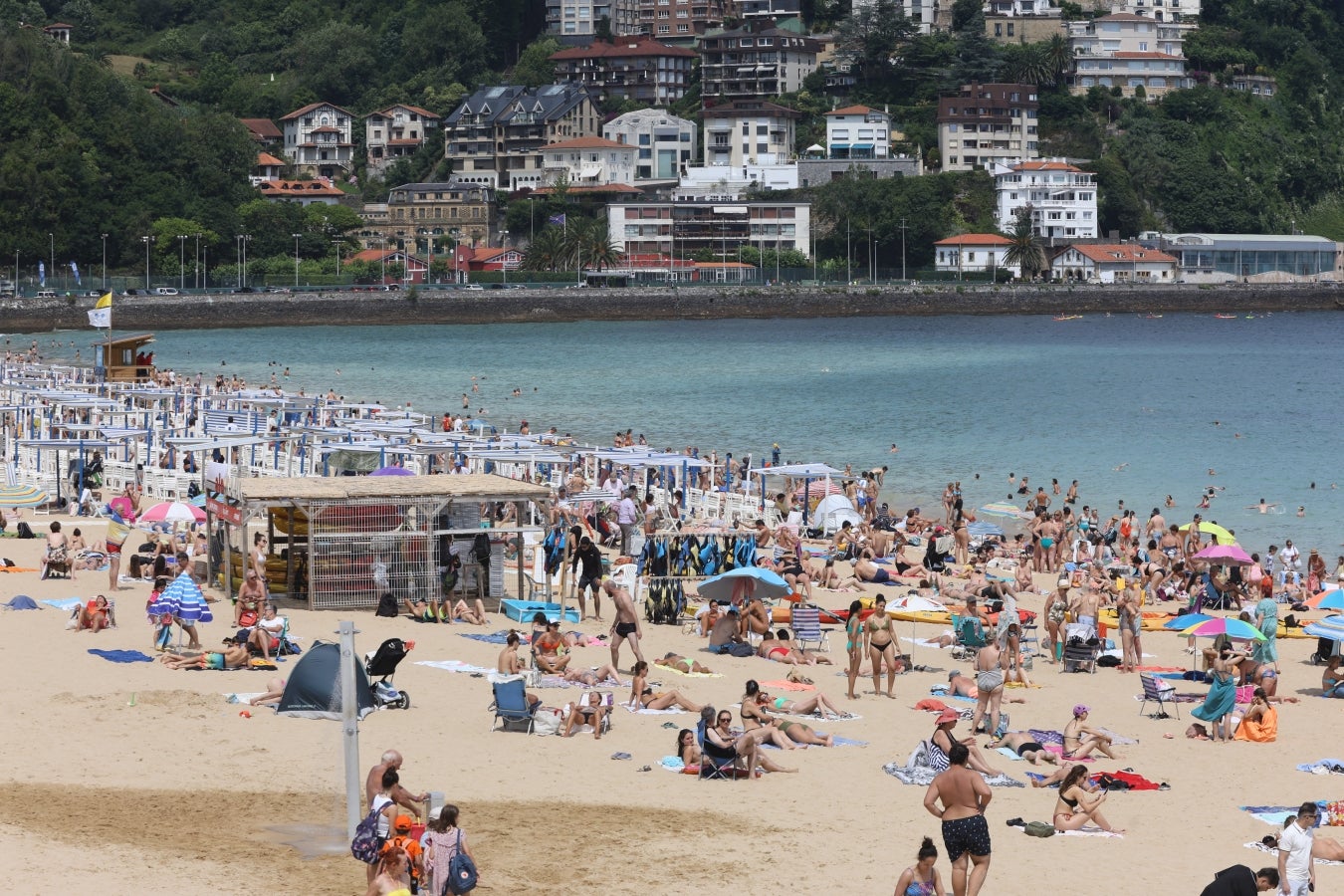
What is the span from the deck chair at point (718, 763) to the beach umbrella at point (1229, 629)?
552cm

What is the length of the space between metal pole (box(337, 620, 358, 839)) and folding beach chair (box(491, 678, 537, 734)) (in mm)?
2774

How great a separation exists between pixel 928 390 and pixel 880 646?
42.3 metres

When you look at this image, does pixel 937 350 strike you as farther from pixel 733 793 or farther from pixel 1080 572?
pixel 733 793

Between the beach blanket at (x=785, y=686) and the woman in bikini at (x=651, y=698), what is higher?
the woman in bikini at (x=651, y=698)

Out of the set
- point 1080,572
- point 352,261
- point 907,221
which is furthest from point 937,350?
point 1080,572

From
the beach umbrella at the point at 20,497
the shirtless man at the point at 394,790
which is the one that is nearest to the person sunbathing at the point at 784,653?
the shirtless man at the point at 394,790

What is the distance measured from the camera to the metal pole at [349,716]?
9.40 meters

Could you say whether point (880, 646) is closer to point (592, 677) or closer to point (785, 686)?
point (785, 686)

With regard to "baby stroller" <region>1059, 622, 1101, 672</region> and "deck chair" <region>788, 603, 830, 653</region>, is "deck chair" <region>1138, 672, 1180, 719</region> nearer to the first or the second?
"baby stroller" <region>1059, 622, 1101, 672</region>

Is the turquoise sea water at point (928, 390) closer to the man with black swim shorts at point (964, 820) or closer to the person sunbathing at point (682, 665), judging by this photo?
the person sunbathing at point (682, 665)

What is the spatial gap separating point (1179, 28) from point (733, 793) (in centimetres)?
13906

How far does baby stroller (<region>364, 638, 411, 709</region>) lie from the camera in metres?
12.9

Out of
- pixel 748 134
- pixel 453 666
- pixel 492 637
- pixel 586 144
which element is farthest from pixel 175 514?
pixel 748 134

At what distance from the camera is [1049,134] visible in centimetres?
12850
